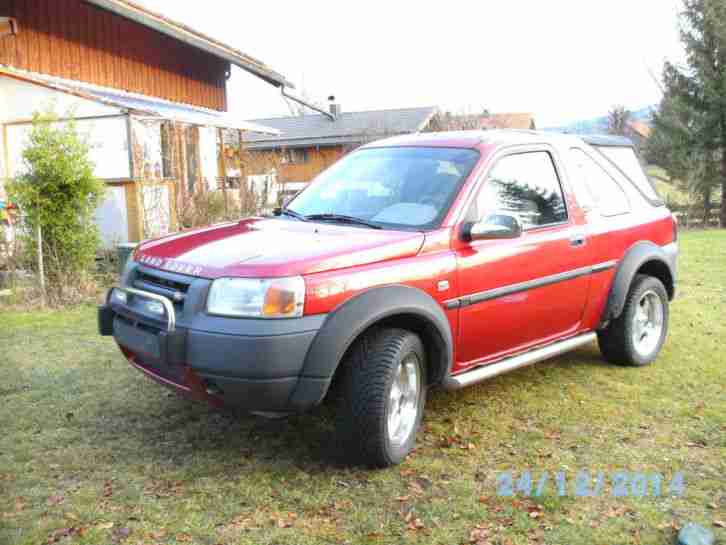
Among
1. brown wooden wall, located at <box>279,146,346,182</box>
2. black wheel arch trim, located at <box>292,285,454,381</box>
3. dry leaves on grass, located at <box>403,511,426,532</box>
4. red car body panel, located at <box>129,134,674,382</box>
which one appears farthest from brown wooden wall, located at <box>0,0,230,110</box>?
brown wooden wall, located at <box>279,146,346,182</box>

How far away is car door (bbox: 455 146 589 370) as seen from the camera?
4.24 metres

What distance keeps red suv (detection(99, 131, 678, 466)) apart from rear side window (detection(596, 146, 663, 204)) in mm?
160

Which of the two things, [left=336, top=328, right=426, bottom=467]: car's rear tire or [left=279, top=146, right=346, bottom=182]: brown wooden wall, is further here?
[left=279, top=146, right=346, bottom=182]: brown wooden wall

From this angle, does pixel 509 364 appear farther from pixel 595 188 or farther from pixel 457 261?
pixel 595 188

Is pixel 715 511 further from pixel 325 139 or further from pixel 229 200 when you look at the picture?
pixel 325 139

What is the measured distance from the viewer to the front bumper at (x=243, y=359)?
336 centimetres

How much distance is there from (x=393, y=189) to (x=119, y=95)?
11.2 m

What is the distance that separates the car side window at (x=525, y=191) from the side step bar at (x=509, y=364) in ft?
2.76

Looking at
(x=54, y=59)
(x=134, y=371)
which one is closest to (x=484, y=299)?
(x=134, y=371)

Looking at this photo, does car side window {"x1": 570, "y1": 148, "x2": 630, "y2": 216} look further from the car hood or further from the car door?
the car hood

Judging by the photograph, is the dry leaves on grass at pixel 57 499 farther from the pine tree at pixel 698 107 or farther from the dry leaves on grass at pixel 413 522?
the pine tree at pixel 698 107

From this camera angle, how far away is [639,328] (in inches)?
229

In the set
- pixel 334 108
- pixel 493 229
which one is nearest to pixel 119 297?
pixel 493 229
